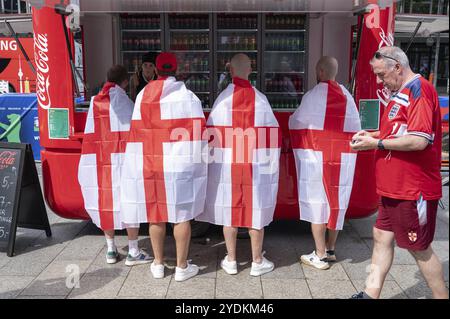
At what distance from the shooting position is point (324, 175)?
3398 mm

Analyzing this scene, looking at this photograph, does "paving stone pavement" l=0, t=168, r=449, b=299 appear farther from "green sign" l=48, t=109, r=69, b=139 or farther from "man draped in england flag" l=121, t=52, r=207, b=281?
"green sign" l=48, t=109, r=69, b=139

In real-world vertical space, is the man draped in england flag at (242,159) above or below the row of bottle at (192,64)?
below

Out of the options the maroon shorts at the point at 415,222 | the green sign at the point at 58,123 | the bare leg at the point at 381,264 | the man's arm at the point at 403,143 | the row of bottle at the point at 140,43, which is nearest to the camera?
the man's arm at the point at 403,143

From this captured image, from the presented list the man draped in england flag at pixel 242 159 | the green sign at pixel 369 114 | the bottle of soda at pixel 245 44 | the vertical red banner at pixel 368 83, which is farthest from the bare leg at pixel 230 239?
the bottle of soda at pixel 245 44

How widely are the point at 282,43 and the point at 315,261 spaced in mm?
4208

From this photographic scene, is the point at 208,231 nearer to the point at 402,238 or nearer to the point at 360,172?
the point at 360,172

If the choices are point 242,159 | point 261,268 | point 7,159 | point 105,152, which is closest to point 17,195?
point 7,159

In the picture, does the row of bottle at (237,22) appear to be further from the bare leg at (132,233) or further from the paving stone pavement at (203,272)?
the bare leg at (132,233)

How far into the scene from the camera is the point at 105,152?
351 centimetres

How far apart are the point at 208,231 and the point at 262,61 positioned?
135 inches

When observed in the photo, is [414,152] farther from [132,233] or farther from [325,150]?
[132,233]

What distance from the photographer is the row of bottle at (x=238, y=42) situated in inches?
266

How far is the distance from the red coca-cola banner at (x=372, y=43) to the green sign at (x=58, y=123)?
2545 millimetres

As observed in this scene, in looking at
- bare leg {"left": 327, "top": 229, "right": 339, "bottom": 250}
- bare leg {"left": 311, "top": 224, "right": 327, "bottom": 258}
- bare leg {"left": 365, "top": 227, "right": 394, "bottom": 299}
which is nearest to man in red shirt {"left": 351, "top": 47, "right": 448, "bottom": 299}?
bare leg {"left": 365, "top": 227, "right": 394, "bottom": 299}
